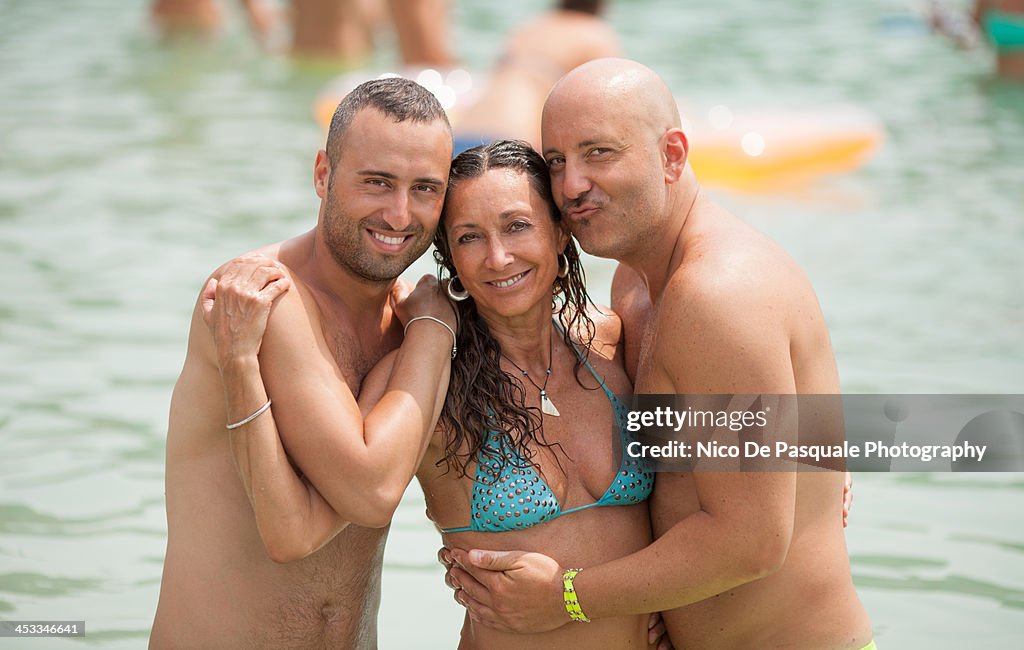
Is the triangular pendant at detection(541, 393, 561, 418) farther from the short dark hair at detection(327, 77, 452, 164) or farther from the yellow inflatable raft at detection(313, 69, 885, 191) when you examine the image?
the yellow inflatable raft at detection(313, 69, 885, 191)

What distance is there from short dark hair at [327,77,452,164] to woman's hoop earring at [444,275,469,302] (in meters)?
0.42

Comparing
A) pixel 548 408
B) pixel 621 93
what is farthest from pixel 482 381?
pixel 621 93

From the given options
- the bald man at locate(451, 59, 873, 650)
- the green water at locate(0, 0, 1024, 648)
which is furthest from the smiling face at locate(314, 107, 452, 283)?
the green water at locate(0, 0, 1024, 648)

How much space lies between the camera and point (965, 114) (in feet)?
40.4

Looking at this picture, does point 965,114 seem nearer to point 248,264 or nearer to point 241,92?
point 241,92

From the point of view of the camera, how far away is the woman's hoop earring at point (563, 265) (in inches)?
134

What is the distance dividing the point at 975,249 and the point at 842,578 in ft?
20.5

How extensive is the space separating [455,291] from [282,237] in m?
5.71

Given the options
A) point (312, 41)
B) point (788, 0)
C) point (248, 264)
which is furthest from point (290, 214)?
point (788, 0)

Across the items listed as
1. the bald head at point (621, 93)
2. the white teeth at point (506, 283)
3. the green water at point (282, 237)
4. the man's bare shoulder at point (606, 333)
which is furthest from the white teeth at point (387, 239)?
the green water at point (282, 237)

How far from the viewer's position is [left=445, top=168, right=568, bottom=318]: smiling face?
3.18m

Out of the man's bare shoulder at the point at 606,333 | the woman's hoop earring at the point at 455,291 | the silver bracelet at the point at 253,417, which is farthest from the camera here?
the man's bare shoulder at the point at 606,333

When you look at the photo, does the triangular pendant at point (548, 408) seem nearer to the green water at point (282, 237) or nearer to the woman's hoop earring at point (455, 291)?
the woman's hoop earring at point (455, 291)

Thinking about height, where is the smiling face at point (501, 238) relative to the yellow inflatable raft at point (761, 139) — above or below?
below
